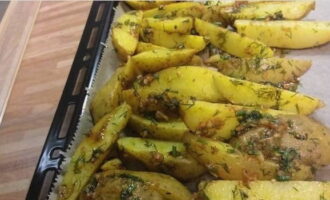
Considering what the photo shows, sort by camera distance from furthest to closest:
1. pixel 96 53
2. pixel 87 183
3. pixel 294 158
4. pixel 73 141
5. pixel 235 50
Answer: pixel 96 53, pixel 235 50, pixel 73 141, pixel 87 183, pixel 294 158

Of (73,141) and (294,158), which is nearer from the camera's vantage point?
(294,158)

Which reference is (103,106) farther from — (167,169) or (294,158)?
(294,158)

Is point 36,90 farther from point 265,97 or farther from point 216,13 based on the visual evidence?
point 265,97

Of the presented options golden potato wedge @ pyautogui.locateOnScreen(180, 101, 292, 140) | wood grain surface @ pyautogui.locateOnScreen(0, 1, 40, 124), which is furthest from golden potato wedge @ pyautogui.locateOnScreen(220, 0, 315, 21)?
wood grain surface @ pyautogui.locateOnScreen(0, 1, 40, 124)

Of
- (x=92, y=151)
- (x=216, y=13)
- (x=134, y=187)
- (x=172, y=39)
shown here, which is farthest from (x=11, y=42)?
(x=134, y=187)

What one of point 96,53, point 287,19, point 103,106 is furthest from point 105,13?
point 287,19

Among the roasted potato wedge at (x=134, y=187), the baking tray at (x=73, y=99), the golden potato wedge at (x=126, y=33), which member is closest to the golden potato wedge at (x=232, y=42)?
the golden potato wedge at (x=126, y=33)

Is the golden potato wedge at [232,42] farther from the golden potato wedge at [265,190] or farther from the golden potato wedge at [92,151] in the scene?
the golden potato wedge at [265,190]
